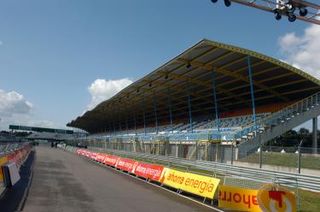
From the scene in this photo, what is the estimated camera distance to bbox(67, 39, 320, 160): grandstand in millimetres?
38656

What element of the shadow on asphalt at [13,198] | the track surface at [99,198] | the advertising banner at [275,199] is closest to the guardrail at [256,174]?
the advertising banner at [275,199]

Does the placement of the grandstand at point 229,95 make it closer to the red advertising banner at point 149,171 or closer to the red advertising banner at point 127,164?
the red advertising banner at point 127,164

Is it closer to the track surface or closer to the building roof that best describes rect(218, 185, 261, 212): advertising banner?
the track surface

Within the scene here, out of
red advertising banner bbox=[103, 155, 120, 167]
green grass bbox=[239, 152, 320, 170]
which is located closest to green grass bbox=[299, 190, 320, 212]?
green grass bbox=[239, 152, 320, 170]

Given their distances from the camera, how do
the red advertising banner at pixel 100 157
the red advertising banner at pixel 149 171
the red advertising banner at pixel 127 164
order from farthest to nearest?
1. the red advertising banner at pixel 100 157
2. the red advertising banner at pixel 127 164
3. the red advertising banner at pixel 149 171

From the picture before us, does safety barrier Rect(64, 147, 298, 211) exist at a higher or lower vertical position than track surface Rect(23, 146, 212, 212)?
higher

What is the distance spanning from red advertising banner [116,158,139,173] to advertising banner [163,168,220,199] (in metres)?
7.02

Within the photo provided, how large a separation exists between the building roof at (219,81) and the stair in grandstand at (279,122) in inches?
80.2

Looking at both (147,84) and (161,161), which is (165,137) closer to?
(147,84)

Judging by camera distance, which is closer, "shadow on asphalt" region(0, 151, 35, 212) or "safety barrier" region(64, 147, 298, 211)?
"safety barrier" region(64, 147, 298, 211)

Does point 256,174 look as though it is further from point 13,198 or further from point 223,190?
point 13,198

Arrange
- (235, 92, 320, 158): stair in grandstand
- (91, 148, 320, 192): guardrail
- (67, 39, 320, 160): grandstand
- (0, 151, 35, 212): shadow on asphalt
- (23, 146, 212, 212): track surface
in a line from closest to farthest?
1. (0, 151, 35, 212): shadow on asphalt
2. (23, 146, 212, 212): track surface
3. (91, 148, 320, 192): guardrail
4. (235, 92, 320, 158): stair in grandstand
5. (67, 39, 320, 160): grandstand

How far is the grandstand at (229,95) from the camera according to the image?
38656 mm

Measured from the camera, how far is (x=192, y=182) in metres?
18.6
